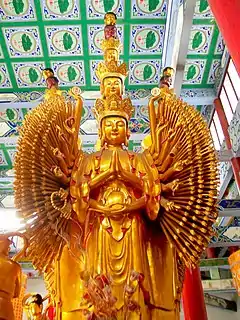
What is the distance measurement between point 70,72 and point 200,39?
2064 mm

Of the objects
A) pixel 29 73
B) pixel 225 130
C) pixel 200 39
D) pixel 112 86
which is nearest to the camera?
pixel 112 86

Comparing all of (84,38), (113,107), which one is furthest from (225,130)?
(113,107)

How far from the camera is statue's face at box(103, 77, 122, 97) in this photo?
3.12 m

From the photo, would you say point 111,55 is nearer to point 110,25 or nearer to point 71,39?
point 110,25

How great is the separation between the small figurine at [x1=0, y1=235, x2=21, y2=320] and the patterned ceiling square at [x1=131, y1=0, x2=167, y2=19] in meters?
4.47

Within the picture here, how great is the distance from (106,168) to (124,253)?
22.6 inches

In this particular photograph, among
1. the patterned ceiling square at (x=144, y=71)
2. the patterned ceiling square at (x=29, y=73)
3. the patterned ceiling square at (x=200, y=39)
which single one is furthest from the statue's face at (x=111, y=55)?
the patterned ceiling square at (x=29, y=73)

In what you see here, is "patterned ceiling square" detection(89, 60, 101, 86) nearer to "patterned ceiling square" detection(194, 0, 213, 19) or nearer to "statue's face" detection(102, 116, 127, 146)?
"patterned ceiling square" detection(194, 0, 213, 19)

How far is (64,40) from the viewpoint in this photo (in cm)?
611

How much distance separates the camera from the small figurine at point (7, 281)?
191 centimetres

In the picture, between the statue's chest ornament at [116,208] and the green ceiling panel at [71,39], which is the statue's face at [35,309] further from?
the green ceiling panel at [71,39]

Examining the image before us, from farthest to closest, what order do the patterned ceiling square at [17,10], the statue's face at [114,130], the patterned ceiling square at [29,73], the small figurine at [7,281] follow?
the patterned ceiling square at [29,73] < the patterned ceiling square at [17,10] < the statue's face at [114,130] < the small figurine at [7,281]

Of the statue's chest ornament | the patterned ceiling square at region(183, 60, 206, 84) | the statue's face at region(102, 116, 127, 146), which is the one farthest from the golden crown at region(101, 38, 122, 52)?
the patterned ceiling square at region(183, 60, 206, 84)

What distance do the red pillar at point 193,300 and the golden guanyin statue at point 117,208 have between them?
9.39 ft
